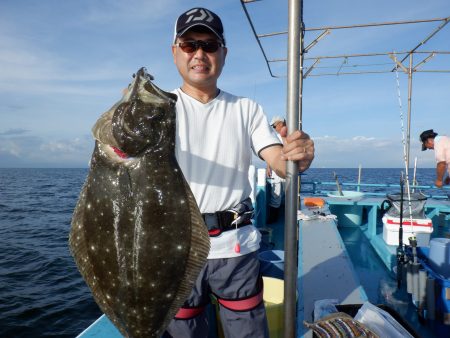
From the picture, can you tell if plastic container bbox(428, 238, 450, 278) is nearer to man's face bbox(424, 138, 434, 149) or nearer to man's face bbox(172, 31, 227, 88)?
man's face bbox(424, 138, 434, 149)

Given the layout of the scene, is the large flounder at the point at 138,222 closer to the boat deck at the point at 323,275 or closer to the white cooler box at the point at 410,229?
the boat deck at the point at 323,275

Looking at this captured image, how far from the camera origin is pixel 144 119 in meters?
1.95

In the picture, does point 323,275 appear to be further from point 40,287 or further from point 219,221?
point 40,287

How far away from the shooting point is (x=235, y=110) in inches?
98.5

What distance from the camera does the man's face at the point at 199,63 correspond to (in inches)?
92.8

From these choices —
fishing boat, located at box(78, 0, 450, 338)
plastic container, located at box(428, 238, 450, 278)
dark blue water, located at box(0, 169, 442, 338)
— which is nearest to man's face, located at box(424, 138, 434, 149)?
fishing boat, located at box(78, 0, 450, 338)

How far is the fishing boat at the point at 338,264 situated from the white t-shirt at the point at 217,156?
39 centimetres

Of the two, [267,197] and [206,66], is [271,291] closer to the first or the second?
[206,66]

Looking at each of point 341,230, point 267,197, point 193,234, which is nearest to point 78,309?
point 267,197

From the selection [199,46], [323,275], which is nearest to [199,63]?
[199,46]

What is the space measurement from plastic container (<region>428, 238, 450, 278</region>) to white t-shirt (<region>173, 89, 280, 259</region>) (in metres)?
3.82

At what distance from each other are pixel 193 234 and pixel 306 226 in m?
5.88

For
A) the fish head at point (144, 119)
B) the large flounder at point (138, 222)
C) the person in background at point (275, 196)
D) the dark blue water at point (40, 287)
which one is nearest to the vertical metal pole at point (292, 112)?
the large flounder at point (138, 222)

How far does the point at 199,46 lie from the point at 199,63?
0.38 ft
